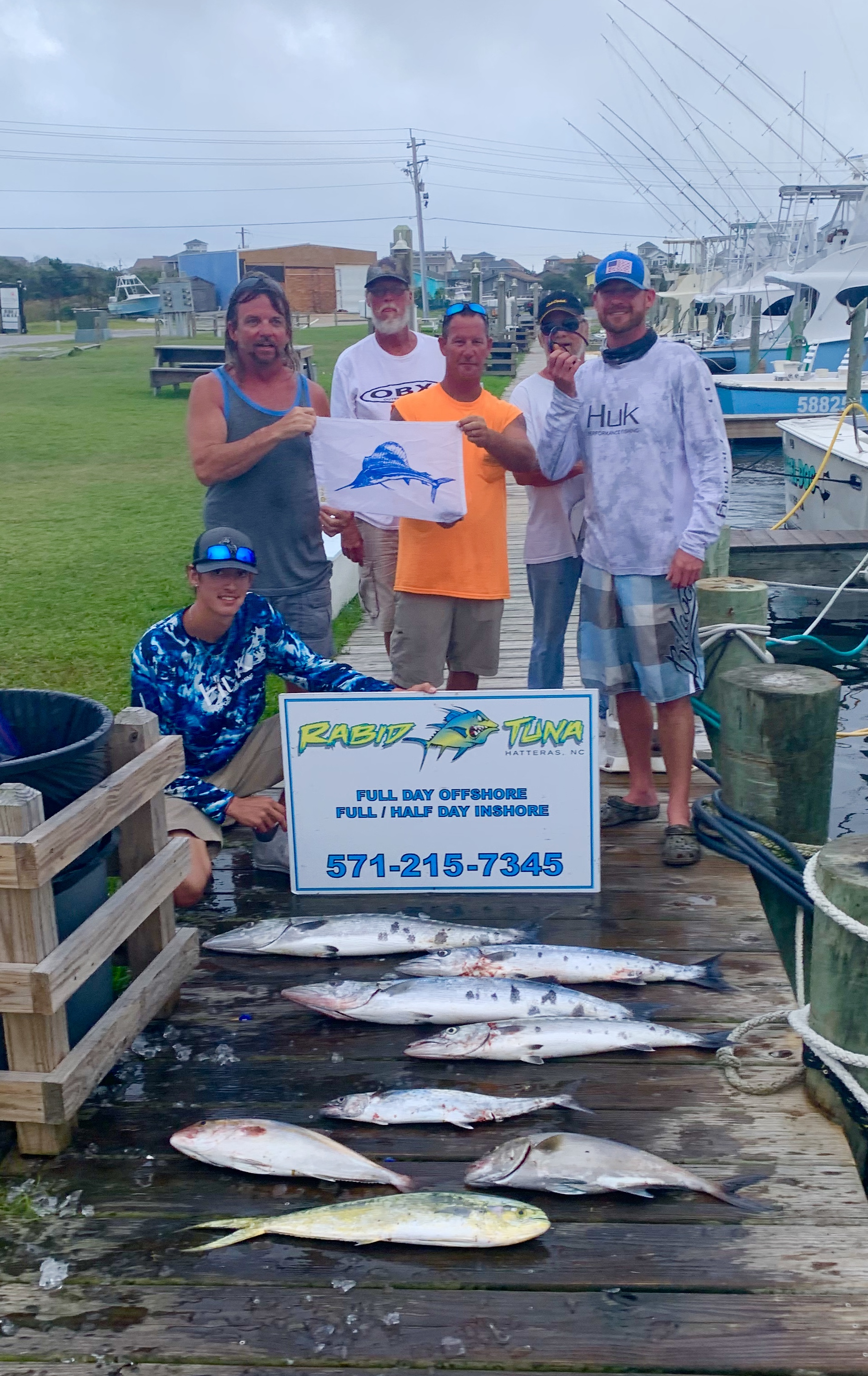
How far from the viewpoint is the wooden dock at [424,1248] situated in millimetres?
2195

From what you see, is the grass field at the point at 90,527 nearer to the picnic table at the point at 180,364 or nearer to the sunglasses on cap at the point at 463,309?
the picnic table at the point at 180,364

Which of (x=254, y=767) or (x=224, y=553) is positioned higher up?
(x=224, y=553)

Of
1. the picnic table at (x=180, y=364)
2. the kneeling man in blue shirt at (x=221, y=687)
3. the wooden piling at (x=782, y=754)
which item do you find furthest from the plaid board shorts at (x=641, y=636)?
the picnic table at (x=180, y=364)

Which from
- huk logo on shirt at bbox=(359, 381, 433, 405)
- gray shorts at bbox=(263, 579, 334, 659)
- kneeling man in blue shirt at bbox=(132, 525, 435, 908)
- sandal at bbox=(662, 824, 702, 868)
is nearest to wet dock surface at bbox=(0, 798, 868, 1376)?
kneeling man in blue shirt at bbox=(132, 525, 435, 908)

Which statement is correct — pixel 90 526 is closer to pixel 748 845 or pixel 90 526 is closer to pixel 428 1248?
pixel 748 845

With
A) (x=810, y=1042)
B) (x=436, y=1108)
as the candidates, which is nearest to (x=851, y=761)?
(x=810, y=1042)

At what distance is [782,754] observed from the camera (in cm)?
446

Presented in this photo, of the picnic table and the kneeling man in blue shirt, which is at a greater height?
the picnic table

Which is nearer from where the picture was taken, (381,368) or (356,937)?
(356,937)

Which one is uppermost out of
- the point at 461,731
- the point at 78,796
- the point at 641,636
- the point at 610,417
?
the point at 610,417

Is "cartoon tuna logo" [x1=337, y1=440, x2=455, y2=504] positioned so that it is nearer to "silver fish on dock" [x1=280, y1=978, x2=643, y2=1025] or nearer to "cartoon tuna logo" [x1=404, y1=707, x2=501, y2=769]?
"cartoon tuna logo" [x1=404, y1=707, x2=501, y2=769]

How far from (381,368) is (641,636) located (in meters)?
1.94

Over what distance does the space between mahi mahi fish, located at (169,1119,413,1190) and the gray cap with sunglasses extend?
5.89 feet

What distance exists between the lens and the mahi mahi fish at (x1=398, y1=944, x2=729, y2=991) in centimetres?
344
